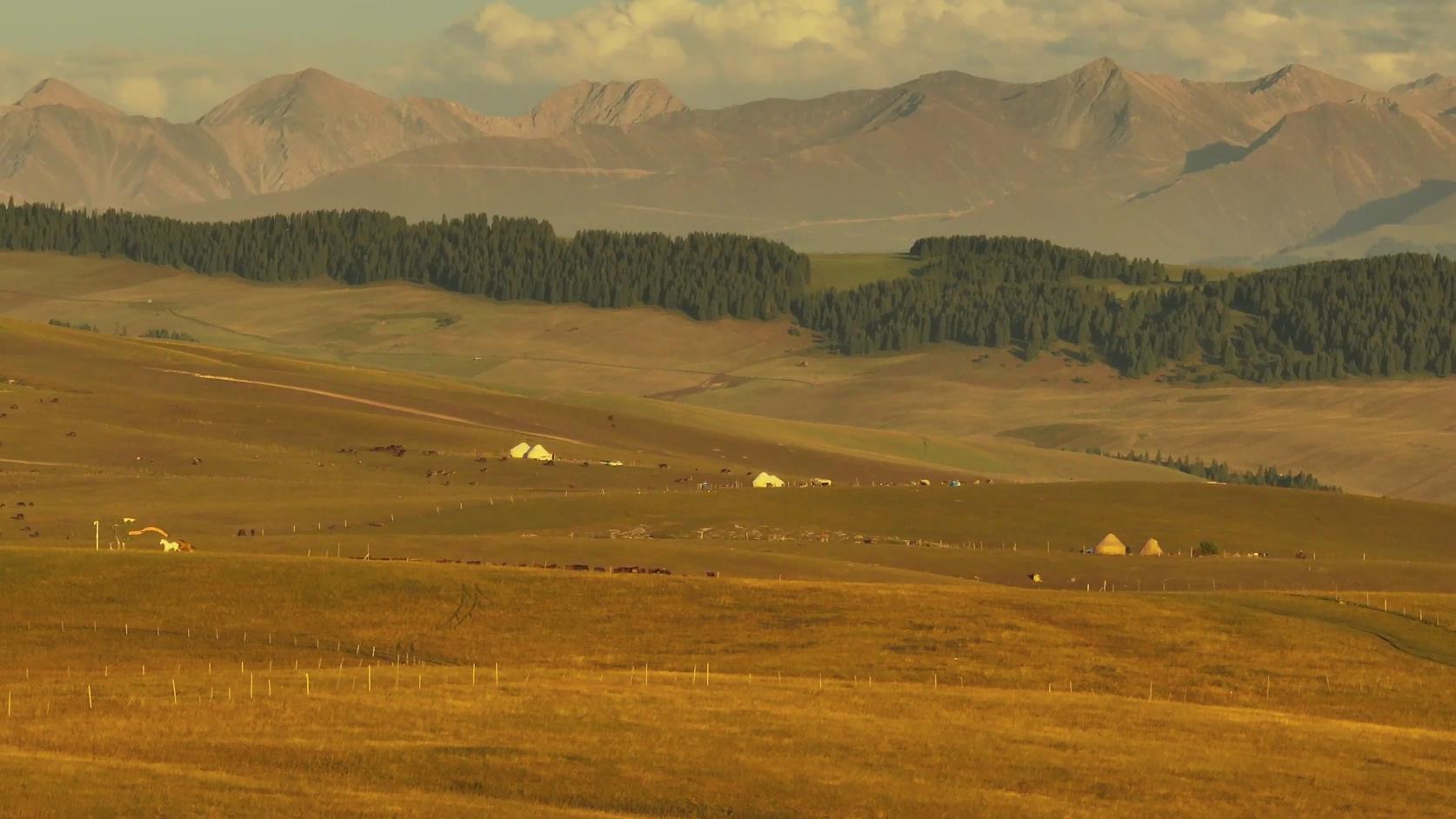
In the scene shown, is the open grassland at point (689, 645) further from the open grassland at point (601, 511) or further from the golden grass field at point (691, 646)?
the open grassland at point (601, 511)

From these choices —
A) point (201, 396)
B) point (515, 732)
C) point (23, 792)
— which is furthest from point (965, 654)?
point (201, 396)

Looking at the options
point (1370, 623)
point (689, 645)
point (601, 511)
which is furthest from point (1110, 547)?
point (689, 645)

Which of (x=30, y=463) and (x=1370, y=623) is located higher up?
(x=30, y=463)

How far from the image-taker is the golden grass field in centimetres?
5856

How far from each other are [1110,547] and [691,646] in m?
52.2

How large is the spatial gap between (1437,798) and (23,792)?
36.8 metres

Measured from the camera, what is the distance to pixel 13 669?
7888cm

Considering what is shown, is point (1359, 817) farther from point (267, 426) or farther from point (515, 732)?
point (267, 426)

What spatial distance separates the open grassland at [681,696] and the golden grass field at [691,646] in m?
0.22

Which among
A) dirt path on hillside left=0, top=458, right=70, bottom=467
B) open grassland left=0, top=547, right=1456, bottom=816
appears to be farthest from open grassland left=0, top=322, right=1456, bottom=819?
dirt path on hillside left=0, top=458, right=70, bottom=467

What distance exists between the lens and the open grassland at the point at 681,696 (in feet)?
187

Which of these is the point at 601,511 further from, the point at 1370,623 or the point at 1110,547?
the point at 1370,623

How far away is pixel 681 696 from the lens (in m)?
72.4

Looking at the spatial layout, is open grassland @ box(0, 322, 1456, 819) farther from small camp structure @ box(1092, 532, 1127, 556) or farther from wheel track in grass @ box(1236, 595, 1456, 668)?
small camp structure @ box(1092, 532, 1127, 556)
